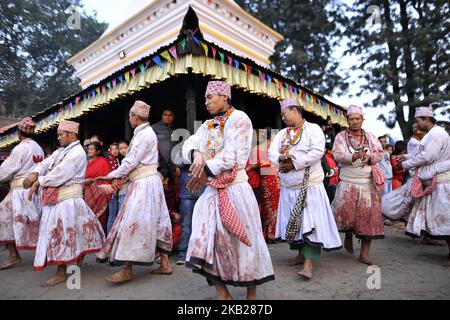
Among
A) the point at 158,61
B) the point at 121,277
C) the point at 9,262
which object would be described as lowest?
the point at 9,262

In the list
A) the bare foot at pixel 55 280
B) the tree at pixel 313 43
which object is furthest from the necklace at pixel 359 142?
the tree at pixel 313 43

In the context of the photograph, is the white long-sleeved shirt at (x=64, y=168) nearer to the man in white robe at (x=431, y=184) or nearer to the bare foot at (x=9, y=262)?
the bare foot at (x=9, y=262)

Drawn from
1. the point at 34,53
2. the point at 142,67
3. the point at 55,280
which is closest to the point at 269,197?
the point at 142,67

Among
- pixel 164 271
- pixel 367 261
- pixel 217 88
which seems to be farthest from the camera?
pixel 367 261

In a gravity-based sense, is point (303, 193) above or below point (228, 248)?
above

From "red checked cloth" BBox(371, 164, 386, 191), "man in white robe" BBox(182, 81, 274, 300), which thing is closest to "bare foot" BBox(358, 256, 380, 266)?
"red checked cloth" BBox(371, 164, 386, 191)

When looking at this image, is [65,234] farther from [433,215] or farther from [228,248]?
[433,215]

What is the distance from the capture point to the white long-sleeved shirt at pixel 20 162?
13.9 feet

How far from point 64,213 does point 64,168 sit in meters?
0.50

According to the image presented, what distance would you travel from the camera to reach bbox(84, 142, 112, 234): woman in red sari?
5348mm

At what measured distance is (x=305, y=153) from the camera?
3.48 m

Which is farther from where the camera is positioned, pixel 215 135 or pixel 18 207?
pixel 18 207

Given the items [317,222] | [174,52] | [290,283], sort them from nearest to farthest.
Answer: [290,283] → [317,222] → [174,52]
